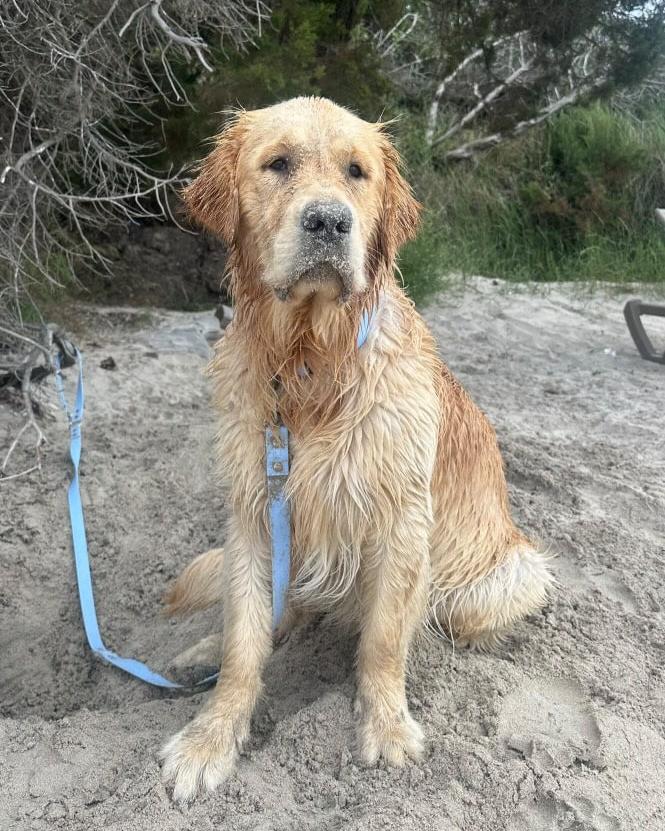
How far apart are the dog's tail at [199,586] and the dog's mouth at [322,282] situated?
137 cm

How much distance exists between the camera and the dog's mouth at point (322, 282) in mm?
2375

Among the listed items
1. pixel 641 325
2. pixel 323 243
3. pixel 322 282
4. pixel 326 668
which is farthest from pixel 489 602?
pixel 641 325

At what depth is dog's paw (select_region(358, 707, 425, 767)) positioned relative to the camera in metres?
2.59

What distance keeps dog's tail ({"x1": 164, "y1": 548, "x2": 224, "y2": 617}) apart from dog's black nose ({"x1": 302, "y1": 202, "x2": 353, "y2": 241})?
5.23ft

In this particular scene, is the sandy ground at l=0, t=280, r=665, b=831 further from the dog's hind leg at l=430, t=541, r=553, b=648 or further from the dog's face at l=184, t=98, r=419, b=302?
the dog's face at l=184, t=98, r=419, b=302

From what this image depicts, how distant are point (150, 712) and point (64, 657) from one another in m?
0.65

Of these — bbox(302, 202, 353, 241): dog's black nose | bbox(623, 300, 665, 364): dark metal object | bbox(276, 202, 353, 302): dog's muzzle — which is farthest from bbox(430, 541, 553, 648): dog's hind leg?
bbox(623, 300, 665, 364): dark metal object

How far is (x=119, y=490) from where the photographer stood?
454cm

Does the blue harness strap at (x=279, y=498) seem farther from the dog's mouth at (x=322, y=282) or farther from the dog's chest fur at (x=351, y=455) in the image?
the dog's mouth at (x=322, y=282)

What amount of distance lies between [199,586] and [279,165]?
1796 mm

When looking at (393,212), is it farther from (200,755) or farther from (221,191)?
(200,755)

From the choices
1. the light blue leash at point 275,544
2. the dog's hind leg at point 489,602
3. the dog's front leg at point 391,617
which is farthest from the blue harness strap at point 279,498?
the dog's hind leg at point 489,602

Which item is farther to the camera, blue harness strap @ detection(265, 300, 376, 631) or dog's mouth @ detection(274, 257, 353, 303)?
blue harness strap @ detection(265, 300, 376, 631)

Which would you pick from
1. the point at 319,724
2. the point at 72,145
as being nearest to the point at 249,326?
the point at 319,724
